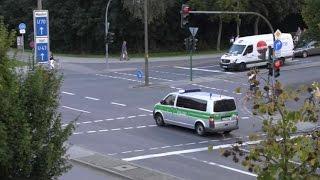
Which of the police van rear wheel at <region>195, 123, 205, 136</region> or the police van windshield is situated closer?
the police van windshield

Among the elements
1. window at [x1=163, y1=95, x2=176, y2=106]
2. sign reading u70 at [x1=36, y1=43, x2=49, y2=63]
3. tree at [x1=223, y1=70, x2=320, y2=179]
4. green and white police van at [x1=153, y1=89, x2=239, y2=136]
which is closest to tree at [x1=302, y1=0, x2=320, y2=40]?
window at [x1=163, y1=95, x2=176, y2=106]

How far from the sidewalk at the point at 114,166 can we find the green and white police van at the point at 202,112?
5034mm

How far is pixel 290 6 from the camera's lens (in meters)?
67.8

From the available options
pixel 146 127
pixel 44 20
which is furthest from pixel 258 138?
pixel 146 127

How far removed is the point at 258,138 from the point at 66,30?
67178 mm

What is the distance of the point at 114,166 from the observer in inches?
767

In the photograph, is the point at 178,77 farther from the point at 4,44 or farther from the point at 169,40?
the point at 4,44

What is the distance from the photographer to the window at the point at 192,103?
24.7 meters

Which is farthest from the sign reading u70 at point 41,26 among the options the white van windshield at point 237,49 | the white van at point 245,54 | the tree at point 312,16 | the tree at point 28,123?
the white van windshield at point 237,49

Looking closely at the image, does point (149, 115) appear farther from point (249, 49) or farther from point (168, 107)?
point (249, 49)

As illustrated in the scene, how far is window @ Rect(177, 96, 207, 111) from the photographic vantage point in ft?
81.1

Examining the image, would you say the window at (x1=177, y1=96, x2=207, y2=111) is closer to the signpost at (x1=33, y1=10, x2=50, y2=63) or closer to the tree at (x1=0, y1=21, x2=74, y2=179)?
the signpost at (x1=33, y1=10, x2=50, y2=63)

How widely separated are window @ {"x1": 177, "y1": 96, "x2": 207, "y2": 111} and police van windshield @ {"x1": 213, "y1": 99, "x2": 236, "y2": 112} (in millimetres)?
465

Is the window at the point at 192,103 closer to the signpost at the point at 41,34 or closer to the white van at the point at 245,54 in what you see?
the signpost at the point at 41,34
